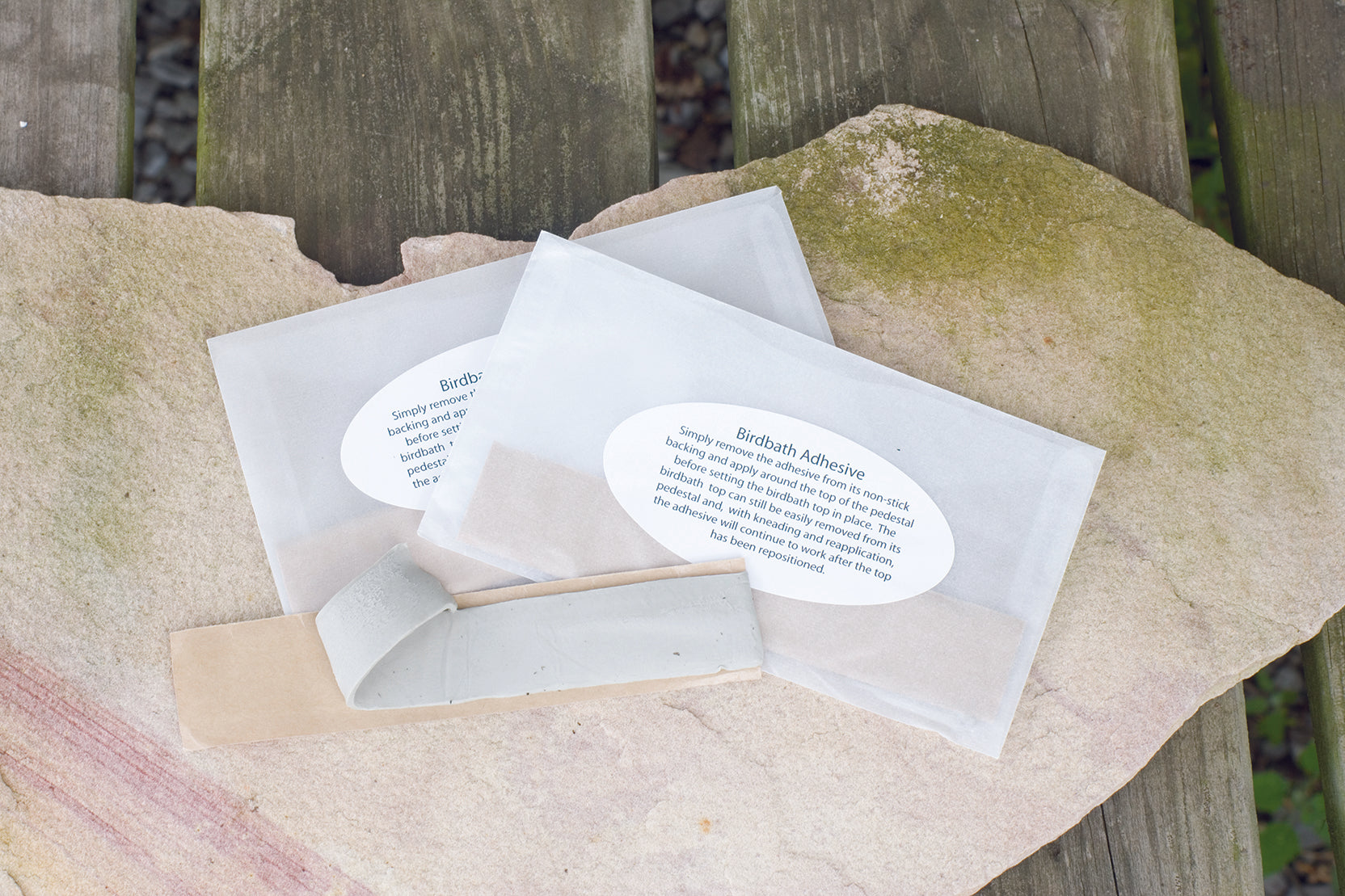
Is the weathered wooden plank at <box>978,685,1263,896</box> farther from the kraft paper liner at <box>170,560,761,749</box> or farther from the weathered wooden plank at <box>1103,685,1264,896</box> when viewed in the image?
the kraft paper liner at <box>170,560,761,749</box>

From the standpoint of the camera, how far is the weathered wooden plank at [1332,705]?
762 mm

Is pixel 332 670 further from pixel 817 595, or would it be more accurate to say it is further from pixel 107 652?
pixel 817 595

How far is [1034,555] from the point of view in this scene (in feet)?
2.13

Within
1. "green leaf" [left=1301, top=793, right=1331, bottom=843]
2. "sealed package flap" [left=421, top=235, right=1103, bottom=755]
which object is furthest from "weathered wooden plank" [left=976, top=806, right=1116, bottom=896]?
"green leaf" [left=1301, top=793, right=1331, bottom=843]

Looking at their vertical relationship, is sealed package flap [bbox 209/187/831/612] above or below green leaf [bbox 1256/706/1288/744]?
above

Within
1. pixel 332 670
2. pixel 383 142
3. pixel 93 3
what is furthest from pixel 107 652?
pixel 93 3

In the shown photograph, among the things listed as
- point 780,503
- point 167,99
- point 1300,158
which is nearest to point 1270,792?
point 1300,158

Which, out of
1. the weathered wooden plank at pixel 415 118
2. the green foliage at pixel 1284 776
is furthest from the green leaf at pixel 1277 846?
the weathered wooden plank at pixel 415 118

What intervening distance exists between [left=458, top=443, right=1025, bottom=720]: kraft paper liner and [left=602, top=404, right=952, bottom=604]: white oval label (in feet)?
0.05

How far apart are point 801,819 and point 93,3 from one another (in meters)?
0.99

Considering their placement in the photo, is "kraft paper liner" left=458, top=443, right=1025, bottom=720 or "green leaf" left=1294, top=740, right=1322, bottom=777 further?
"green leaf" left=1294, top=740, right=1322, bottom=777

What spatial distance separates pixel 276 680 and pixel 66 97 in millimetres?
582

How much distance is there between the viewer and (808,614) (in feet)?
2.16

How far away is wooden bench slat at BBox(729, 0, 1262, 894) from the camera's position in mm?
736
